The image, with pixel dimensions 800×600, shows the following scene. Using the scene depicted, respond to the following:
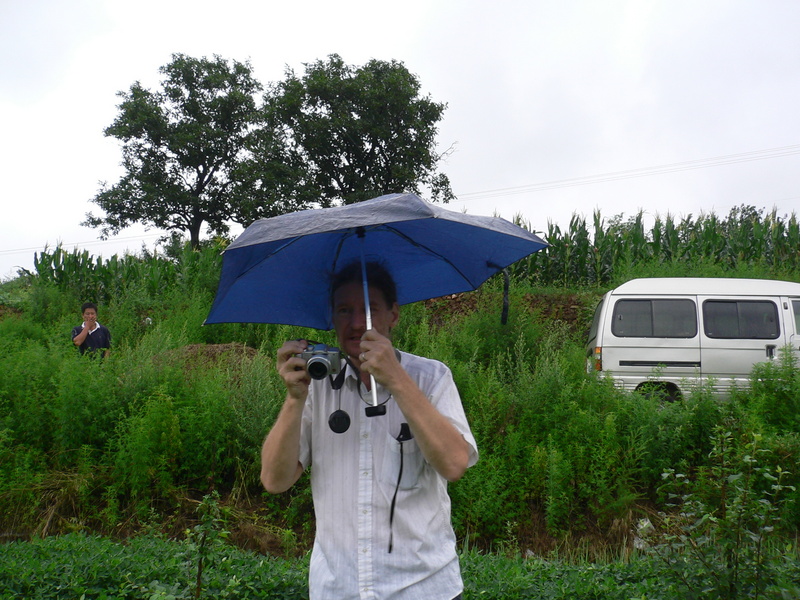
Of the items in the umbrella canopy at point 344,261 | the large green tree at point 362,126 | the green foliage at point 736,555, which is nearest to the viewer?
the umbrella canopy at point 344,261

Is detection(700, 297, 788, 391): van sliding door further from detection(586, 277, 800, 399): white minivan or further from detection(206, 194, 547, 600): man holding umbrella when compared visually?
detection(206, 194, 547, 600): man holding umbrella

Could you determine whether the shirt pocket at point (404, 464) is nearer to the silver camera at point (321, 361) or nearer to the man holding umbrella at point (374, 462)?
the man holding umbrella at point (374, 462)

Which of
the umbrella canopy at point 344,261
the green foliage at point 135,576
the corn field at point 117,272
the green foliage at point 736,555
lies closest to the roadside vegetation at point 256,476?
the green foliage at point 135,576

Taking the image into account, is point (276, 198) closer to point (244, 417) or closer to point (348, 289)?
point (244, 417)

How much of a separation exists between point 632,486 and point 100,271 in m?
13.8

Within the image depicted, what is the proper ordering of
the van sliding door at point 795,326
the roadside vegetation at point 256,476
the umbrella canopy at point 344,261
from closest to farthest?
the umbrella canopy at point 344,261, the roadside vegetation at point 256,476, the van sliding door at point 795,326

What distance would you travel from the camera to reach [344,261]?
2.36 m

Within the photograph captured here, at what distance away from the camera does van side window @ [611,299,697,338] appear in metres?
9.52

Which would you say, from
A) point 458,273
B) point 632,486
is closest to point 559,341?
point 632,486

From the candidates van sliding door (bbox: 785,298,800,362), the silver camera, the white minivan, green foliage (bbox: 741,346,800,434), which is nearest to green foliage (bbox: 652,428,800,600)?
the silver camera

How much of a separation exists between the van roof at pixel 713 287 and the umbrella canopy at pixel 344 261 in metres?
7.85

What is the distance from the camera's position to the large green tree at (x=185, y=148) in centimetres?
3231

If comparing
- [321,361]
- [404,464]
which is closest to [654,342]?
[404,464]

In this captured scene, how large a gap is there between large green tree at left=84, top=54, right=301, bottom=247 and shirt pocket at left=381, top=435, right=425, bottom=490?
30.4 meters
